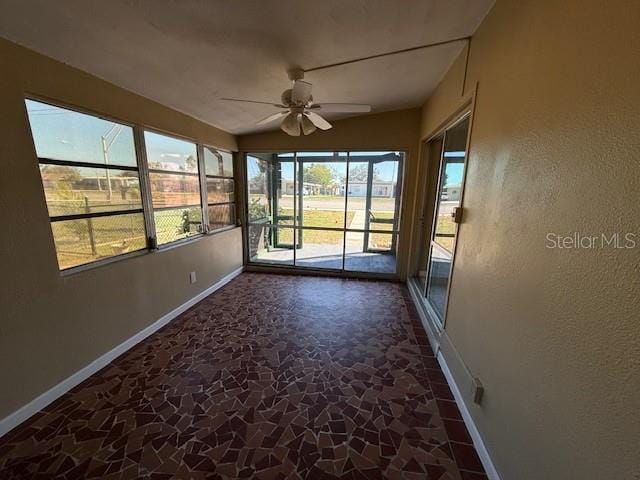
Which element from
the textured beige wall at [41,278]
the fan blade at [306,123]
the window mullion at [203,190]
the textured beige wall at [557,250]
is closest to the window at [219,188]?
the window mullion at [203,190]

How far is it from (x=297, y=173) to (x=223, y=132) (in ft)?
4.21

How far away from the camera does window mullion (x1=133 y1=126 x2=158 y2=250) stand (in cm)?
243

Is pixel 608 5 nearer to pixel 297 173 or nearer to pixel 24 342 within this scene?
pixel 24 342

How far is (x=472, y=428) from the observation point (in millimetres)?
1600

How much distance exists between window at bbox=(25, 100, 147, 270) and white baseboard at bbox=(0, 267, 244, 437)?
812 mm

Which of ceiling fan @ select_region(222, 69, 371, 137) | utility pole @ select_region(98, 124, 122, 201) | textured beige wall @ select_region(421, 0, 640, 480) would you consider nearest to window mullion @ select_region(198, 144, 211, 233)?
utility pole @ select_region(98, 124, 122, 201)

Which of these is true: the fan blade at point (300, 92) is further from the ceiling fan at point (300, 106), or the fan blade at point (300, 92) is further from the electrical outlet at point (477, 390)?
the electrical outlet at point (477, 390)

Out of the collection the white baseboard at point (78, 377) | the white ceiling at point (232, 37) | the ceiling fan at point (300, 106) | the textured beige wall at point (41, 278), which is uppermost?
the white ceiling at point (232, 37)

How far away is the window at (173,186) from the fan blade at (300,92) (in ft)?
5.18

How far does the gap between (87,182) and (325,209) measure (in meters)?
3.07

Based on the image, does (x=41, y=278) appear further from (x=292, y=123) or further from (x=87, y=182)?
(x=292, y=123)

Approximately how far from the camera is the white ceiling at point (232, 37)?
135 cm

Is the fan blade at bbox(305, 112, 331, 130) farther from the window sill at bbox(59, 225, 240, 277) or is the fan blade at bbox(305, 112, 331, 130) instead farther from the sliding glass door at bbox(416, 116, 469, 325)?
the window sill at bbox(59, 225, 240, 277)

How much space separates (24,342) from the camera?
164 cm
